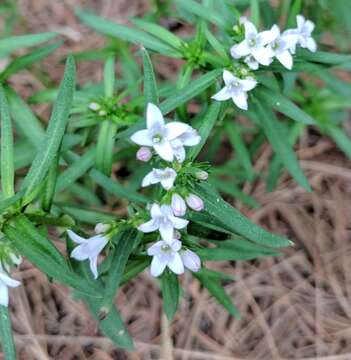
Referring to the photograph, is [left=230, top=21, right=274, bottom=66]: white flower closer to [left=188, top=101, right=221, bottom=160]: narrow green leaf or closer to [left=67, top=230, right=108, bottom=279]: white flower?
[left=188, top=101, right=221, bottom=160]: narrow green leaf

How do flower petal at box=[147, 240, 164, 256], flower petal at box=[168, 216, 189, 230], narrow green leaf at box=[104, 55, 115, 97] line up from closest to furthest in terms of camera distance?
flower petal at box=[168, 216, 189, 230] < flower petal at box=[147, 240, 164, 256] < narrow green leaf at box=[104, 55, 115, 97]

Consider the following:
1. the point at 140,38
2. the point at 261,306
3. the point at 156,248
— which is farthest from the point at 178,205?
the point at 261,306

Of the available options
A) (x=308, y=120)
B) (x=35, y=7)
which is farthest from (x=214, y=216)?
(x=35, y=7)

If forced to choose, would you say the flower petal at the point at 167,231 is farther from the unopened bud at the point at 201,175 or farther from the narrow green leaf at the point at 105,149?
the narrow green leaf at the point at 105,149

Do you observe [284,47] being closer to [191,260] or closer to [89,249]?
[191,260]

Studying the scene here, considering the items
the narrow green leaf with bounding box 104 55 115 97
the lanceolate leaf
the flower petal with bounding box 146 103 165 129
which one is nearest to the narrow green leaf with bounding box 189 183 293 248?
the flower petal with bounding box 146 103 165 129

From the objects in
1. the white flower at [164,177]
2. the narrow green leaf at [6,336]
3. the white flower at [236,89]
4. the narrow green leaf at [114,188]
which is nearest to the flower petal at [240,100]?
the white flower at [236,89]
